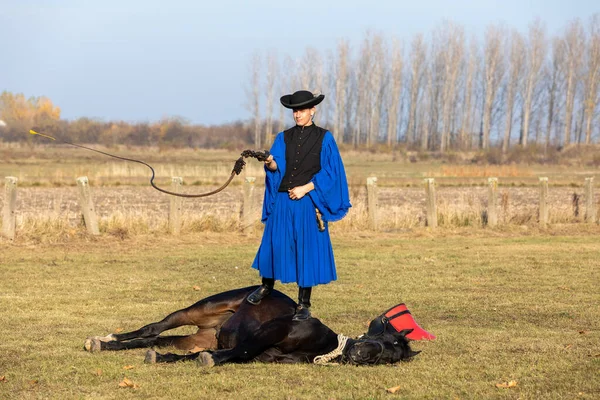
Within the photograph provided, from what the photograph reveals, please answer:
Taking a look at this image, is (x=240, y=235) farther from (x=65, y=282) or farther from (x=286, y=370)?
(x=286, y=370)

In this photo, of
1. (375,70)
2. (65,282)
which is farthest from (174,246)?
(375,70)

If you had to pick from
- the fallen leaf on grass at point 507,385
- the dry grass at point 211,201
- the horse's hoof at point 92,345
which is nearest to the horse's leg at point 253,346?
the horse's hoof at point 92,345

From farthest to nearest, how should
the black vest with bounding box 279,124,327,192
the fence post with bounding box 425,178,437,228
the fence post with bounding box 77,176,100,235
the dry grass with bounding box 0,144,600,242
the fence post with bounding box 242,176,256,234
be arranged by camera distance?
the fence post with bounding box 425,178,437,228 < the fence post with bounding box 242,176,256,234 < the dry grass with bounding box 0,144,600,242 < the fence post with bounding box 77,176,100,235 < the black vest with bounding box 279,124,327,192

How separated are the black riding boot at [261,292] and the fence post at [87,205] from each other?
8.65m

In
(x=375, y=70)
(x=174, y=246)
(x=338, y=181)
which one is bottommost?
(x=174, y=246)

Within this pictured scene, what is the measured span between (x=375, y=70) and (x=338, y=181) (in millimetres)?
66706

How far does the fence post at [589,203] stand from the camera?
18.1m

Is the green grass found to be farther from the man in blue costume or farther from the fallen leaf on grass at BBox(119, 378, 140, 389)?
the man in blue costume

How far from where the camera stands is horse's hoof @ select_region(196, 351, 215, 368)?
19.5 feet

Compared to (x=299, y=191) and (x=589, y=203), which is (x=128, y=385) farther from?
(x=589, y=203)

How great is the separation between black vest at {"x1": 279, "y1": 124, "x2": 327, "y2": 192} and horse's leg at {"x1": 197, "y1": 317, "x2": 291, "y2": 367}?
1127 mm

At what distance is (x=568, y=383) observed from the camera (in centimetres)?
547

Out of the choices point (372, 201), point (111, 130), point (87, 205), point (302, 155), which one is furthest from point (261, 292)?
point (111, 130)

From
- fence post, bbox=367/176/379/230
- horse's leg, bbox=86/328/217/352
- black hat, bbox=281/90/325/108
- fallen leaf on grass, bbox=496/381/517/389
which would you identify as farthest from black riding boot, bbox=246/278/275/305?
fence post, bbox=367/176/379/230
